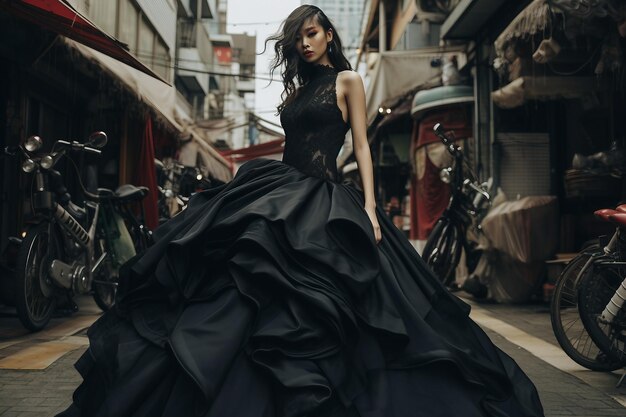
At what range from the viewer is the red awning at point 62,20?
4.76 meters

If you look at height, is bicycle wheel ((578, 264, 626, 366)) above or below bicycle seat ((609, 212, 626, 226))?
below

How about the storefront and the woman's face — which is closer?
Answer: the woman's face

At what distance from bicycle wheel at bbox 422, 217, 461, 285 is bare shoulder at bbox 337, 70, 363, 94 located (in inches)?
187

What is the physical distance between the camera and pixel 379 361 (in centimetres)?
Result: 249

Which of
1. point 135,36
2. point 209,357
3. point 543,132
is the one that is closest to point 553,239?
point 543,132

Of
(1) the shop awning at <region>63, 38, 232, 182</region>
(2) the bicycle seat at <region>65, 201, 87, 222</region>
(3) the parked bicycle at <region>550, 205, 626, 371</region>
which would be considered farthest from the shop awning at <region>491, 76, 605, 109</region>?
(2) the bicycle seat at <region>65, 201, 87, 222</region>

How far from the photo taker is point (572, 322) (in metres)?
4.16

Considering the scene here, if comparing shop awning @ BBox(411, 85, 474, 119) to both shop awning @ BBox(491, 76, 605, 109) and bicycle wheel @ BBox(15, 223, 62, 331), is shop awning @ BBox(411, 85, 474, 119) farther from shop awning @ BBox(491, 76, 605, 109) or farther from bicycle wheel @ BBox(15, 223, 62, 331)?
bicycle wheel @ BBox(15, 223, 62, 331)

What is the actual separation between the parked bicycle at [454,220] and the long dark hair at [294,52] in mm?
4489

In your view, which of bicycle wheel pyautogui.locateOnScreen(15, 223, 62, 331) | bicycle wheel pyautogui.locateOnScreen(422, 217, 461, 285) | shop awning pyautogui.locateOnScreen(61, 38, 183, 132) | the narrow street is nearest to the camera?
the narrow street

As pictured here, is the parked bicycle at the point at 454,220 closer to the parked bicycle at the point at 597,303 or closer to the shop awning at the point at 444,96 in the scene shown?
the shop awning at the point at 444,96

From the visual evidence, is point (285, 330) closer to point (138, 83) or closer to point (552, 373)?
point (552, 373)

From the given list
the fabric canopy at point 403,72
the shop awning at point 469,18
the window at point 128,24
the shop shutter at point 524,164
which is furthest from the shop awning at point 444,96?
the window at point 128,24

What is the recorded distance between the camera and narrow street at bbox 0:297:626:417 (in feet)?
10.7
